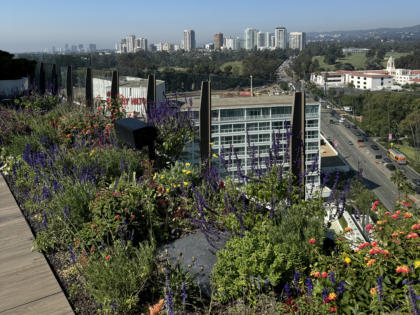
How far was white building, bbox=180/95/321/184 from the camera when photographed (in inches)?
124

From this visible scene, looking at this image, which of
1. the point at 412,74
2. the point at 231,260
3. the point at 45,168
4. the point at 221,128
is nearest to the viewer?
the point at 231,260

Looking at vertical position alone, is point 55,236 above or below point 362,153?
above

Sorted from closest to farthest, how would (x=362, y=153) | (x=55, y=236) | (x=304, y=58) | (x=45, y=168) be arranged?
1. (x=55, y=236)
2. (x=45, y=168)
3. (x=362, y=153)
4. (x=304, y=58)

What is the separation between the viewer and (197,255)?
215 centimetres

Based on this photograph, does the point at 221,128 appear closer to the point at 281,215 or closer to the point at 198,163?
the point at 198,163

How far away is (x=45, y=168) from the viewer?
3.13 metres

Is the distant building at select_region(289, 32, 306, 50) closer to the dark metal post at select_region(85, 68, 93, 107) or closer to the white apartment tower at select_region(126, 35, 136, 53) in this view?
the white apartment tower at select_region(126, 35, 136, 53)

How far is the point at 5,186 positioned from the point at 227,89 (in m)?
2.31

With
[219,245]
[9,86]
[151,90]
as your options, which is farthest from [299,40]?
[219,245]

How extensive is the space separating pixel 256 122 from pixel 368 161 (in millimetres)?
47628

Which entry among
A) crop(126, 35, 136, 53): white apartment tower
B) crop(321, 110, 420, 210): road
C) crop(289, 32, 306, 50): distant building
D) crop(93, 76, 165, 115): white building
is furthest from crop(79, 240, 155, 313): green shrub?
crop(289, 32, 306, 50): distant building

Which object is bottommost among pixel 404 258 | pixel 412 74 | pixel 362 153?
pixel 362 153

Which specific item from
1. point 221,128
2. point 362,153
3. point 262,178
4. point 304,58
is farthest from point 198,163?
point 304,58

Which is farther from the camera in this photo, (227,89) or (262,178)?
(227,89)
